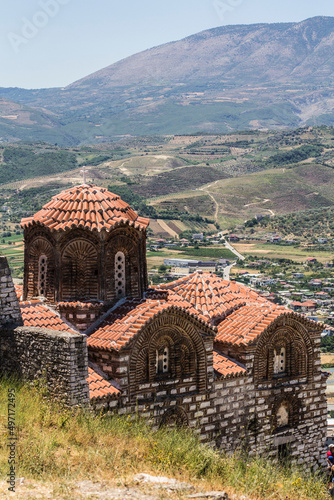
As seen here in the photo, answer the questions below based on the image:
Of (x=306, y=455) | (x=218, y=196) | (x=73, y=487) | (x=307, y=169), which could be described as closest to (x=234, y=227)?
(x=218, y=196)

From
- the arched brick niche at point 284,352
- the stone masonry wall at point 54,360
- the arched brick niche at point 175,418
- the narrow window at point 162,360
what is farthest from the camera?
the arched brick niche at point 284,352

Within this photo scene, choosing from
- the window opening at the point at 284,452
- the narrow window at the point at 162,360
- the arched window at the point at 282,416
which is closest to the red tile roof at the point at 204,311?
the narrow window at the point at 162,360

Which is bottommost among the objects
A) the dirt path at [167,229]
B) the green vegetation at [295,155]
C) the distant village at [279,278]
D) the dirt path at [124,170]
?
the distant village at [279,278]

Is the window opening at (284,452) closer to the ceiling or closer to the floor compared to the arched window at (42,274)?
closer to the floor

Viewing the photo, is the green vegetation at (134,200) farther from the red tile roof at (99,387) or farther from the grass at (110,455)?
the grass at (110,455)

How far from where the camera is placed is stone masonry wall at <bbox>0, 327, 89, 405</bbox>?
42.8ft

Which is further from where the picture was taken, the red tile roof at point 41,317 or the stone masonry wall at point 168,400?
the red tile roof at point 41,317

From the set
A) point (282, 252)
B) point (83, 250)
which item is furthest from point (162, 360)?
point (282, 252)

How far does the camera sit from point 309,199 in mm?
140750

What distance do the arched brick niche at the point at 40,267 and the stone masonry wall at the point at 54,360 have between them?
291 cm

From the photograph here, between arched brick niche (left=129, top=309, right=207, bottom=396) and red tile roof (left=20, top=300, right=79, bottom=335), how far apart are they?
1859 millimetres

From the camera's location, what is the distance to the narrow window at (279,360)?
18.3 meters

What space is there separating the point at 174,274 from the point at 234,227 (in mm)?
47723

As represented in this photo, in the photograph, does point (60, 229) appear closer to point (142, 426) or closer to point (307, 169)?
point (142, 426)
